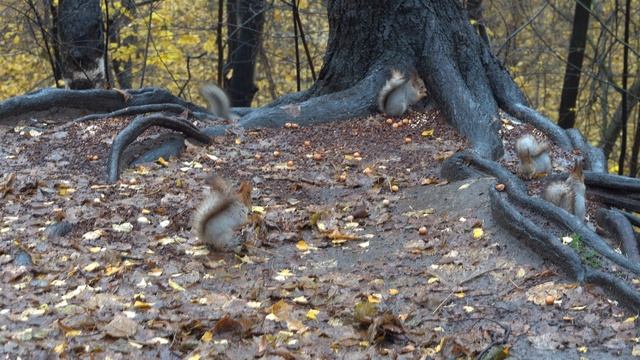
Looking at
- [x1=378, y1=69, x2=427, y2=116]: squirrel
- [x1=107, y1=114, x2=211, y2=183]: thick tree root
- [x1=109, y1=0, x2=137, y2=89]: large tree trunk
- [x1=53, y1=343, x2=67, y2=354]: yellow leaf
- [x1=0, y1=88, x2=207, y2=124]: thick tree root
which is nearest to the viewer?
[x1=53, y1=343, x2=67, y2=354]: yellow leaf

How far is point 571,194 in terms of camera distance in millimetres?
4727

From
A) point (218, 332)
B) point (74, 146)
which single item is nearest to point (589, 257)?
point (218, 332)

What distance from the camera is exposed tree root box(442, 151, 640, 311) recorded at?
12.5 ft

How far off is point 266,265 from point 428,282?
92 cm

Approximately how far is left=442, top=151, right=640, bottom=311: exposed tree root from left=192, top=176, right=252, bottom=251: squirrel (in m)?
1.48

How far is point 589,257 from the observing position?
4.05 metres

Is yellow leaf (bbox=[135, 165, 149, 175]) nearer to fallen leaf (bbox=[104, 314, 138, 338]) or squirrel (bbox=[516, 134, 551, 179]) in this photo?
fallen leaf (bbox=[104, 314, 138, 338])

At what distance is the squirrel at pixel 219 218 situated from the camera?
4484 mm

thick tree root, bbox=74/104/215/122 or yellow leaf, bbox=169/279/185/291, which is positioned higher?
thick tree root, bbox=74/104/215/122

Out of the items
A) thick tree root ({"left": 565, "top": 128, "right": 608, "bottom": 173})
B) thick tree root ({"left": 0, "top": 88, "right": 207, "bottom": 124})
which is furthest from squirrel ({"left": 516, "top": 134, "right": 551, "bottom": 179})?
thick tree root ({"left": 0, "top": 88, "right": 207, "bottom": 124})

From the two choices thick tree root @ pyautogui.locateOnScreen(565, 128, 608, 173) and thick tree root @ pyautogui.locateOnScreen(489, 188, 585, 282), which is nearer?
thick tree root @ pyautogui.locateOnScreen(489, 188, 585, 282)

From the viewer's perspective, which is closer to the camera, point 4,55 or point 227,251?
point 227,251

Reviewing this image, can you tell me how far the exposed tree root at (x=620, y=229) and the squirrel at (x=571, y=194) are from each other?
1.00 feet

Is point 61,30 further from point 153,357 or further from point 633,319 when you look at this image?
point 633,319
